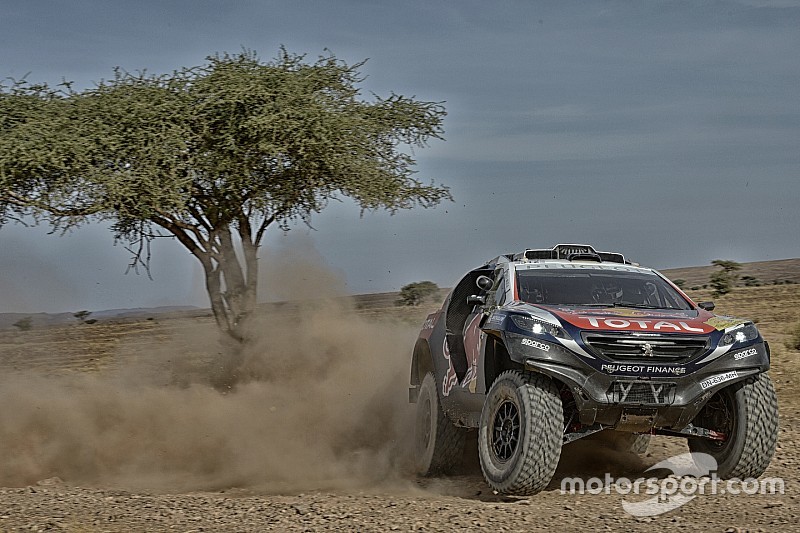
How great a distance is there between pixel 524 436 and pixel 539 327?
33.9 inches

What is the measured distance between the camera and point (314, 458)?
11.3 m

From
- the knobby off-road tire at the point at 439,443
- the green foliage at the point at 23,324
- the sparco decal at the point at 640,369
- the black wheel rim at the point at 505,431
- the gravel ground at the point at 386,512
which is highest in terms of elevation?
the sparco decal at the point at 640,369

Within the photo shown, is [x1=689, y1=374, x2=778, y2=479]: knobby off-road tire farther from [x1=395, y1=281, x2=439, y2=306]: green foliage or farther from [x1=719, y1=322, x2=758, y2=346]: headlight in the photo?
[x1=395, y1=281, x2=439, y2=306]: green foliage

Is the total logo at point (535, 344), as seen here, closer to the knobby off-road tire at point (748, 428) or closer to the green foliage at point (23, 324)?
the knobby off-road tire at point (748, 428)

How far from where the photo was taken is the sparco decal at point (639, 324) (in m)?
7.54

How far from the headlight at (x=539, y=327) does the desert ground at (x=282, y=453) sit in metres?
1.33

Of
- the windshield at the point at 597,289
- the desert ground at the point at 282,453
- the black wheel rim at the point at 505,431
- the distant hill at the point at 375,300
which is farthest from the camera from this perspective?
the distant hill at the point at 375,300

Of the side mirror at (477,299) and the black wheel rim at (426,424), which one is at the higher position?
the side mirror at (477,299)

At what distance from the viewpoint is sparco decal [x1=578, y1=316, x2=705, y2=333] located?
7.54 metres

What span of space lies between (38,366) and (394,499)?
68.3 ft

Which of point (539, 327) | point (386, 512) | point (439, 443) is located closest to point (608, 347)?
point (539, 327)

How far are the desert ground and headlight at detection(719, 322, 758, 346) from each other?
1214 millimetres

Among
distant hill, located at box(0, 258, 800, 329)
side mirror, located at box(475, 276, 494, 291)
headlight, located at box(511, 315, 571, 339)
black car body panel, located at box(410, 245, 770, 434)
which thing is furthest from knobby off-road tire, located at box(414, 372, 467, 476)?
distant hill, located at box(0, 258, 800, 329)

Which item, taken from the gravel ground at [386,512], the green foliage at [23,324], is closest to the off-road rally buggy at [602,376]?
the gravel ground at [386,512]
